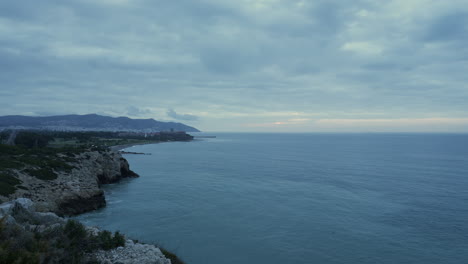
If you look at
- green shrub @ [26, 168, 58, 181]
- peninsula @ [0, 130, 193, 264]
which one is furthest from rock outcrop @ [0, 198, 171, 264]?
green shrub @ [26, 168, 58, 181]

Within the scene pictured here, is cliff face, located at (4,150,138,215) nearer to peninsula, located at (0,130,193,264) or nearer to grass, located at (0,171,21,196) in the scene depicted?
peninsula, located at (0,130,193,264)

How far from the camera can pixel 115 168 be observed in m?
48.7

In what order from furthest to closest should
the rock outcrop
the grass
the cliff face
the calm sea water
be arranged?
the cliff face, the grass, the calm sea water, the rock outcrop

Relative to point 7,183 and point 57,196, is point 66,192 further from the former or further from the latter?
point 7,183

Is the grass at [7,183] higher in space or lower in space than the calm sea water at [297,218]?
higher

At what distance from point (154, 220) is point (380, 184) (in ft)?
123

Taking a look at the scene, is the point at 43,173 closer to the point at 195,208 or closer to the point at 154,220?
the point at 154,220

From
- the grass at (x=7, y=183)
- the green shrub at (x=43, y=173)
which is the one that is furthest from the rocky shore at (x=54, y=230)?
the grass at (x=7, y=183)

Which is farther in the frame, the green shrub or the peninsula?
the green shrub

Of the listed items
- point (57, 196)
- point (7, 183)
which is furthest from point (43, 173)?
point (7, 183)

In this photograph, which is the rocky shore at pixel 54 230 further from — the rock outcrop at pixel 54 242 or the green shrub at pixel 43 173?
the green shrub at pixel 43 173

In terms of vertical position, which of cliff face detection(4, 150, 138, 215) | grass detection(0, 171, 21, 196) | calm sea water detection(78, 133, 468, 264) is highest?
grass detection(0, 171, 21, 196)

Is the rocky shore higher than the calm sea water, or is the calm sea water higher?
the rocky shore

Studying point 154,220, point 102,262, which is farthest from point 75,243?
point 154,220
